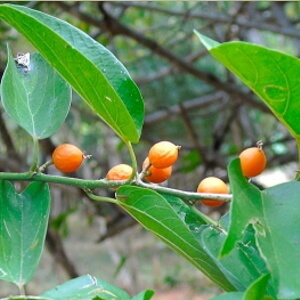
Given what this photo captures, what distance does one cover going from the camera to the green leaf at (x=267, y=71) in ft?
1.13

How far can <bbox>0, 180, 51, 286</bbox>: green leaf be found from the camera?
428 mm

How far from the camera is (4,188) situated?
1.56 feet

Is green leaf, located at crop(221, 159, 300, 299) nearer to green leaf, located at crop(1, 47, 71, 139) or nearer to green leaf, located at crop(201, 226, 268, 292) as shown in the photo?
green leaf, located at crop(201, 226, 268, 292)

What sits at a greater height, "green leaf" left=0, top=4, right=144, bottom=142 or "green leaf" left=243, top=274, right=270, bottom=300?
"green leaf" left=0, top=4, right=144, bottom=142

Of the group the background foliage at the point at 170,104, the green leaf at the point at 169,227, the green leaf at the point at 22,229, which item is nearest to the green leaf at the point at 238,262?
the green leaf at the point at 169,227

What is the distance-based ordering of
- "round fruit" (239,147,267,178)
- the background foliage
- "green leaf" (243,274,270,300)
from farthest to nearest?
the background foliage < "round fruit" (239,147,267,178) < "green leaf" (243,274,270,300)

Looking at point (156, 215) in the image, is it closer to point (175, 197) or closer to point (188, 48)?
point (175, 197)

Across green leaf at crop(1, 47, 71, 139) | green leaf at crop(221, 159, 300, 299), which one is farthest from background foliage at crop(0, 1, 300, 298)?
green leaf at crop(221, 159, 300, 299)

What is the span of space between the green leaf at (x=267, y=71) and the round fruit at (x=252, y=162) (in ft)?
0.13

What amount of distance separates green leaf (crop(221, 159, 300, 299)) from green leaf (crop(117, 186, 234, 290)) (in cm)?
5

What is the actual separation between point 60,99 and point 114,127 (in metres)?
0.08

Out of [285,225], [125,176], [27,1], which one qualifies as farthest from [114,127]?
[27,1]

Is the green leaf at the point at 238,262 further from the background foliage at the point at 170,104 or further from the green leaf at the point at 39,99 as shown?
the background foliage at the point at 170,104

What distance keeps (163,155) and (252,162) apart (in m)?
0.06
